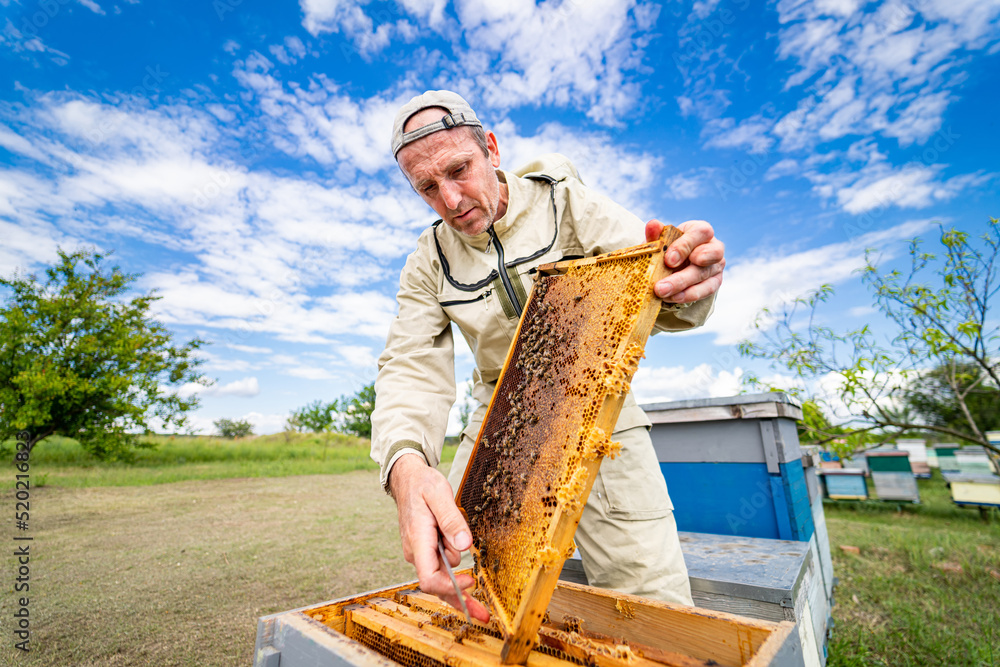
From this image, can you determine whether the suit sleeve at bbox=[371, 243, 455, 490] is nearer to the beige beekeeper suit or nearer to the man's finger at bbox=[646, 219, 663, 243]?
the beige beekeeper suit

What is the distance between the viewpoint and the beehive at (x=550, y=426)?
107 centimetres

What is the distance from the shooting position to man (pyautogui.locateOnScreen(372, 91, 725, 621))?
1712mm

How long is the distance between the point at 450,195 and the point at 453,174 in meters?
0.10

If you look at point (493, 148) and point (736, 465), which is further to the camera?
point (736, 465)

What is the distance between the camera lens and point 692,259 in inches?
51.6

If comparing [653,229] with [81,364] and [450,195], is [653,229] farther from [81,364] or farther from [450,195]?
[81,364]

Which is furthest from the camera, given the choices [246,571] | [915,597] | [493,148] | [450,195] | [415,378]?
[246,571]

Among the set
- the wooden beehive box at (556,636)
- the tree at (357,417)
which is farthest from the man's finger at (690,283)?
the tree at (357,417)

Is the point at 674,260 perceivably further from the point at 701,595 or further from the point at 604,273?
the point at 701,595

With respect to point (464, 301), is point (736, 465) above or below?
below

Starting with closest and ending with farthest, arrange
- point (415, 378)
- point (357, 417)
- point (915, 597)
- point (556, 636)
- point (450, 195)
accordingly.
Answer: point (556, 636) < point (450, 195) < point (415, 378) < point (915, 597) < point (357, 417)

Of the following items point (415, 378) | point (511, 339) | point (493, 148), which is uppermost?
point (493, 148)

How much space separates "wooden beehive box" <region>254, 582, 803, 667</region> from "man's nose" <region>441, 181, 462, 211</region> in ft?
4.74

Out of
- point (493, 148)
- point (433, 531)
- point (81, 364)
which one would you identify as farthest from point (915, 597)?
point (81, 364)
